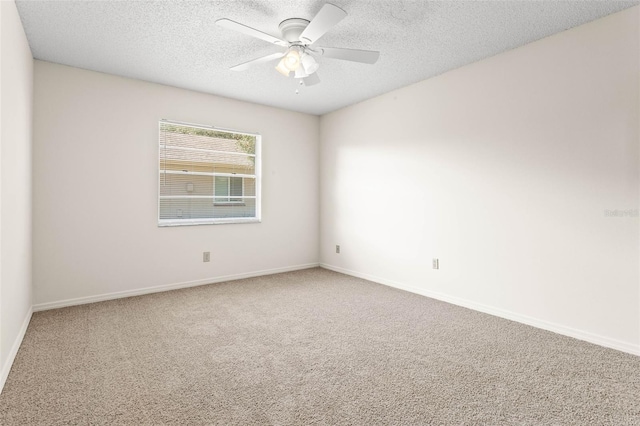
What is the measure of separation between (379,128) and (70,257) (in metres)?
3.79

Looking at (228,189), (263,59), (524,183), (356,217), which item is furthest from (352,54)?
(228,189)

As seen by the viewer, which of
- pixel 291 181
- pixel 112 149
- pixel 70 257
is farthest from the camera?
pixel 291 181

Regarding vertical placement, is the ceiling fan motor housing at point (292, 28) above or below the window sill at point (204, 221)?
above

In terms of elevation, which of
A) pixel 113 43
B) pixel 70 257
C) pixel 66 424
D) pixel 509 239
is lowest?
pixel 66 424

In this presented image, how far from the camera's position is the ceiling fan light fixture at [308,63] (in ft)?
8.87

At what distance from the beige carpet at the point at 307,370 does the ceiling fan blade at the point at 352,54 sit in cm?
220

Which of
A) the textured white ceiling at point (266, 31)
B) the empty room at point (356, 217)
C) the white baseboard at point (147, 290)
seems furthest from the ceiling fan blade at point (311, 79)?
the white baseboard at point (147, 290)

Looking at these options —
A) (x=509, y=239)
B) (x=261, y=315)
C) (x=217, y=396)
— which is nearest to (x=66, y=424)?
(x=217, y=396)

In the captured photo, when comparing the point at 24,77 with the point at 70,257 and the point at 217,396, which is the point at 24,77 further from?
the point at 217,396

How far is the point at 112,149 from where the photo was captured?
11.9ft

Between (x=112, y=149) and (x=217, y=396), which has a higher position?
(x=112, y=149)

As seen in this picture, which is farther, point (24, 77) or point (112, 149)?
point (112, 149)

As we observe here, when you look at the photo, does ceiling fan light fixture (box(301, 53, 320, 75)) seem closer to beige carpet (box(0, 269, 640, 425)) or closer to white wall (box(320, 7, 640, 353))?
white wall (box(320, 7, 640, 353))

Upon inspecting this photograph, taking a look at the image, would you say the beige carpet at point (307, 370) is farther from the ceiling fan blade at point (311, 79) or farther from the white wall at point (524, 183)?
the ceiling fan blade at point (311, 79)
